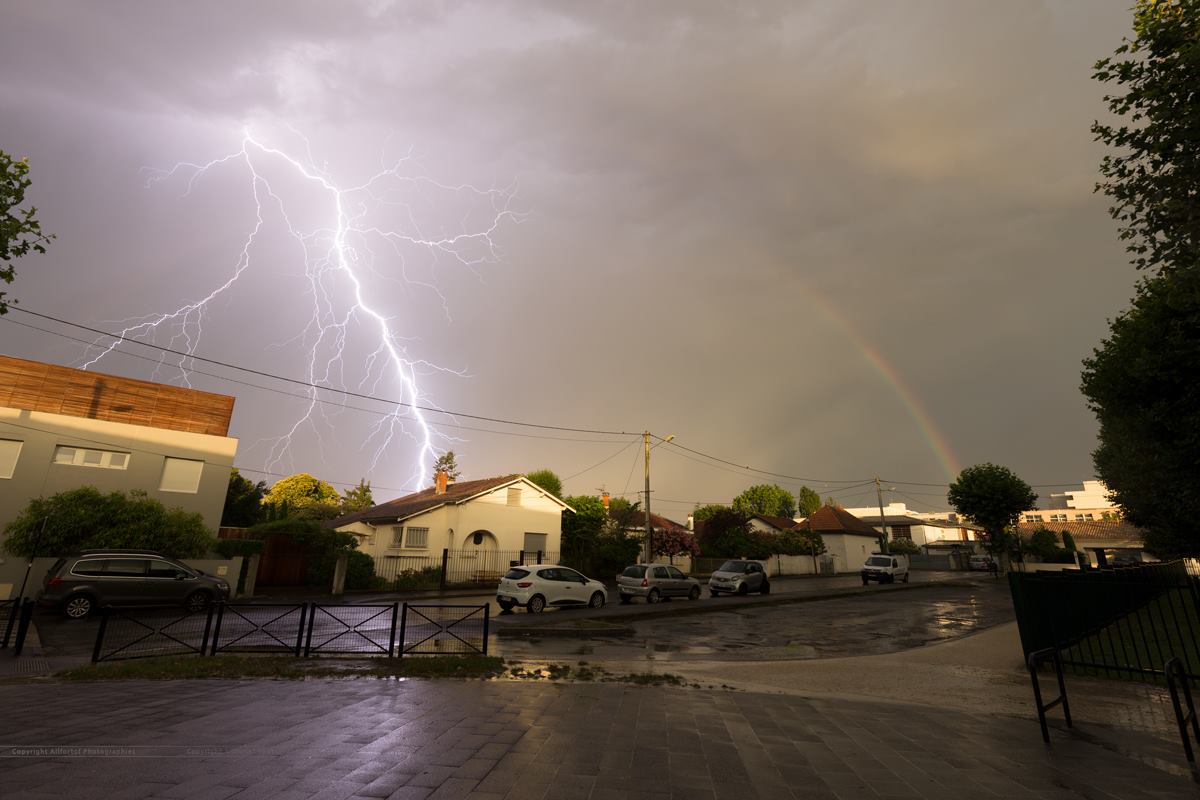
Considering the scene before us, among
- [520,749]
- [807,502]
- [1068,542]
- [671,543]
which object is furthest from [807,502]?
[520,749]

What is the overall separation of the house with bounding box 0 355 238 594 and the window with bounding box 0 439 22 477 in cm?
3

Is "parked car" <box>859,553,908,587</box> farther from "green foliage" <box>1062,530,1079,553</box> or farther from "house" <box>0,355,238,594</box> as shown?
"green foliage" <box>1062,530,1079,553</box>

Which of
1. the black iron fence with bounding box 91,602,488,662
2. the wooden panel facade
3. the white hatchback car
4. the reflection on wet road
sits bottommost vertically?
the reflection on wet road

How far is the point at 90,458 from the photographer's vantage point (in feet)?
75.8

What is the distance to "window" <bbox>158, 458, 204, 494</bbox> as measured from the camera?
80.3 ft

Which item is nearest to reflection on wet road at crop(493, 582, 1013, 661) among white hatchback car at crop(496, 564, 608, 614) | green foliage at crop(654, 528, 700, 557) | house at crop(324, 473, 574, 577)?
white hatchback car at crop(496, 564, 608, 614)

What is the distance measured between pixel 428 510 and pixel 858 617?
21.9 m

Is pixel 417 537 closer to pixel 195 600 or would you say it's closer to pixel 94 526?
pixel 94 526

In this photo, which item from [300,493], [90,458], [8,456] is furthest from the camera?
[300,493]

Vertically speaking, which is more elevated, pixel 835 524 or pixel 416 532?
pixel 835 524

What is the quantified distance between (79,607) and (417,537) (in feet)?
52.5

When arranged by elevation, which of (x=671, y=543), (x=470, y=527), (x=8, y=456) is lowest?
(x=671, y=543)

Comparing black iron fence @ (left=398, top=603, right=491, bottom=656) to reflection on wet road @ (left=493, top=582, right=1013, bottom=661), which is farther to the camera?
reflection on wet road @ (left=493, top=582, right=1013, bottom=661)

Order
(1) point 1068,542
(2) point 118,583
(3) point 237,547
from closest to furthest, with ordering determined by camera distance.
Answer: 1. (2) point 118,583
2. (3) point 237,547
3. (1) point 1068,542
